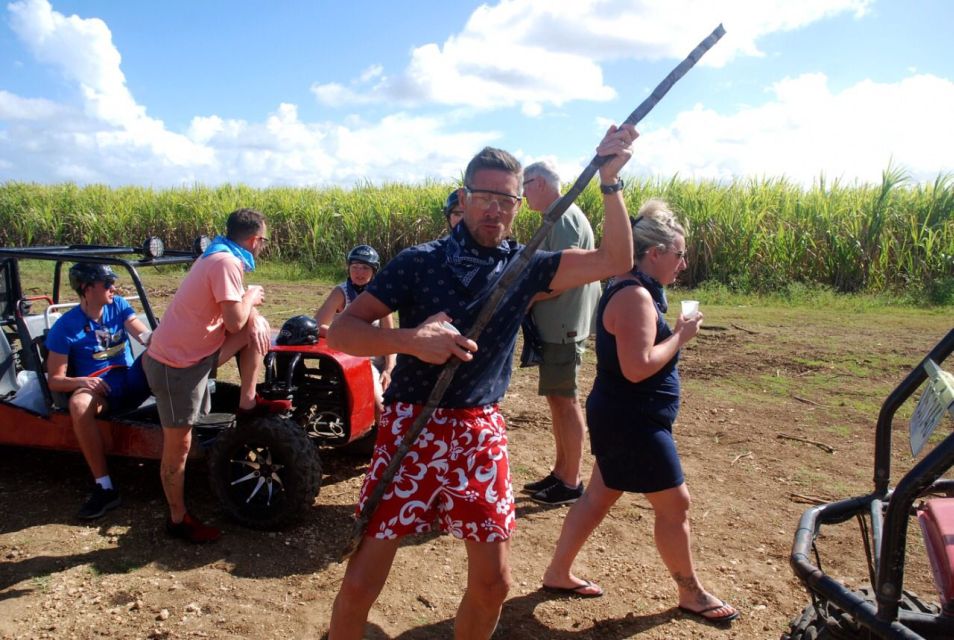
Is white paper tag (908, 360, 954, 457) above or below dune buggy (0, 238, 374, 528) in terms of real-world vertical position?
above

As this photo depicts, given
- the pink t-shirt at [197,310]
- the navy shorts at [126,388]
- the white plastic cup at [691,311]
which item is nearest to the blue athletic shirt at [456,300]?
the white plastic cup at [691,311]

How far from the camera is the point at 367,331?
241cm

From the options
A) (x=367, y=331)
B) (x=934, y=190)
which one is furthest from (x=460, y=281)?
(x=934, y=190)

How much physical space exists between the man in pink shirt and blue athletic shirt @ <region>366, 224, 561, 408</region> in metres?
1.55

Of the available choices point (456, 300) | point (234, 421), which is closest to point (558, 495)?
point (234, 421)

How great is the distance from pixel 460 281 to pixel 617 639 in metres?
1.75

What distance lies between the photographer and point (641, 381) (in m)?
3.03

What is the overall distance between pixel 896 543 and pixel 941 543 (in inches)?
16.1

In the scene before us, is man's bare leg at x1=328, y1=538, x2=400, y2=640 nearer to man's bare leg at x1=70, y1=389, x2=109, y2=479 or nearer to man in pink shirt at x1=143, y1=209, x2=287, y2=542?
man in pink shirt at x1=143, y1=209, x2=287, y2=542

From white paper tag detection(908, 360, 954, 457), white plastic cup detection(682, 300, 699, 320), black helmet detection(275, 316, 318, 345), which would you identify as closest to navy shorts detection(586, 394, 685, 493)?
white plastic cup detection(682, 300, 699, 320)

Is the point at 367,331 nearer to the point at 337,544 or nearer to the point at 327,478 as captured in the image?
the point at 337,544

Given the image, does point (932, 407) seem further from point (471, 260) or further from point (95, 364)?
point (95, 364)

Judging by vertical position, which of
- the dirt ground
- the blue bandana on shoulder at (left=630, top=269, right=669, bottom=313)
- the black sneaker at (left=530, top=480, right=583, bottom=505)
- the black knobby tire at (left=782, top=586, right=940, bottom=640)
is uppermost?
the blue bandana on shoulder at (left=630, top=269, right=669, bottom=313)

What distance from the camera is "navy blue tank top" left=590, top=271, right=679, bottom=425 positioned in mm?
3062
